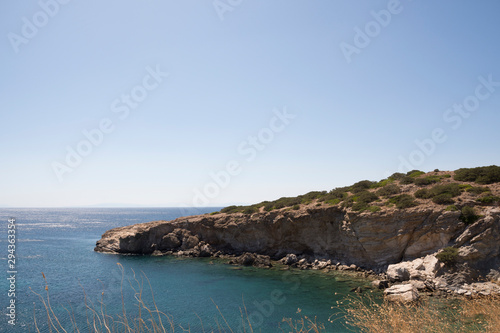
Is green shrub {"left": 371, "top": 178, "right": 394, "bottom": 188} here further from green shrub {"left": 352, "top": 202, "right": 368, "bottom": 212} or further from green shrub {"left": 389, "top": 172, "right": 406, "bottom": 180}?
green shrub {"left": 352, "top": 202, "right": 368, "bottom": 212}

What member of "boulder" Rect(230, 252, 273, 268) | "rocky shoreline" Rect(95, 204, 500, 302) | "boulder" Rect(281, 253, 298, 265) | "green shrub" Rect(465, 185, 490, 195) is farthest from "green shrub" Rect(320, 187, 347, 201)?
"green shrub" Rect(465, 185, 490, 195)

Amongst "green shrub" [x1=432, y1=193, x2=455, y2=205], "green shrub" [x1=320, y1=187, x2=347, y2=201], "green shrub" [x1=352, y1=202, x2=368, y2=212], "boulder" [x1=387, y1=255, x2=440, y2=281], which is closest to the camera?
"boulder" [x1=387, y1=255, x2=440, y2=281]

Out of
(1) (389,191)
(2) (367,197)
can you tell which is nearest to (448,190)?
(1) (389,191)

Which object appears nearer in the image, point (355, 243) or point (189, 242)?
point (355, 243)

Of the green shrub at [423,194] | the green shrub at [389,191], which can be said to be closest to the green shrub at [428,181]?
the green shrub at [389,191]

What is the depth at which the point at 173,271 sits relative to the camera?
36250 millimetres

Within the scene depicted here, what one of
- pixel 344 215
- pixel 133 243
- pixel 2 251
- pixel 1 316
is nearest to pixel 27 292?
pixel 1 316

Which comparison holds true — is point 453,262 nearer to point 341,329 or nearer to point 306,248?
point 341,329

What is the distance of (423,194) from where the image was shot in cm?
3241

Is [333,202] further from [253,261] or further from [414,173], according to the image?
[414,173]

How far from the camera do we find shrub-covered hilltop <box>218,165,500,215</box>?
2873 centimetres

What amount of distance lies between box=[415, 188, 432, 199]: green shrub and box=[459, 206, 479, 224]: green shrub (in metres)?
4.51

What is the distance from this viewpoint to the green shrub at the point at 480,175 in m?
31.7

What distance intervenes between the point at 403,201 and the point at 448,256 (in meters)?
7.91
